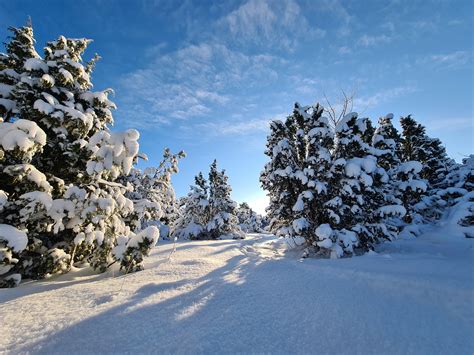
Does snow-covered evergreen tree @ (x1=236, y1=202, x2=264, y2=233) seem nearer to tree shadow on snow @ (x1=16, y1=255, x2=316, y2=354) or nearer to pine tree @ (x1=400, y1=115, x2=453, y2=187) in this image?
pine tree @ (x1=400, y1=115, x2=453, y2=187)

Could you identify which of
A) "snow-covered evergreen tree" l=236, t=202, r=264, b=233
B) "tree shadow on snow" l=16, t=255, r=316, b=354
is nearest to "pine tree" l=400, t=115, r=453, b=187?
"tree shadow on snow" l=16, t=255, r=316, b=354

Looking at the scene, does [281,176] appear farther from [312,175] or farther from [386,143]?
[386,143]

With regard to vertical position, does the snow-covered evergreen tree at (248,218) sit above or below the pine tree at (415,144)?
below

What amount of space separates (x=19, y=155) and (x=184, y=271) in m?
4.09

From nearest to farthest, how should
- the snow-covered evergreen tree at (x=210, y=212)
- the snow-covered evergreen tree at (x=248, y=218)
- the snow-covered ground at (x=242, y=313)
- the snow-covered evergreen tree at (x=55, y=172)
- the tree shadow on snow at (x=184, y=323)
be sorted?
the tree shadow on snow at (x=184, y=323)
the snow-covered ground at (x=242, y=313)
the snow-covered evergreen tree at (x=55, y=172)
the snow-covered evergreen tree at (x=210, y=212)
the snow-covered evergreen tree at (x=248, y=218)

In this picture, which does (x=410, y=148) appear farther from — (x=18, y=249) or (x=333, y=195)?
(x=18, y=249)

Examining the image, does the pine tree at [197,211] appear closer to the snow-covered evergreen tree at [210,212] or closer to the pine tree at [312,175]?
the snow-covered evergreen tree at [210,212]

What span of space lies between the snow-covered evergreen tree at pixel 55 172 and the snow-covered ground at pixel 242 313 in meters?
0.70

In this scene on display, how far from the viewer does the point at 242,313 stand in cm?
388

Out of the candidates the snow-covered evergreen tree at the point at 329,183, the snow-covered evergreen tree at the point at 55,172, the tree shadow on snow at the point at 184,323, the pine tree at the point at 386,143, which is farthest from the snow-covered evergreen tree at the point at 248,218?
the tree shadow on snow at the point at 184,323

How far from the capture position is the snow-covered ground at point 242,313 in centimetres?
313

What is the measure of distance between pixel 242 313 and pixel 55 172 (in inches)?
232

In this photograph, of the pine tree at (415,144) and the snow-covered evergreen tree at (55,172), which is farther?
the pine tree at (415,144)

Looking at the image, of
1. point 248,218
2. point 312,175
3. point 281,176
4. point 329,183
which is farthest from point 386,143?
point 248,218
